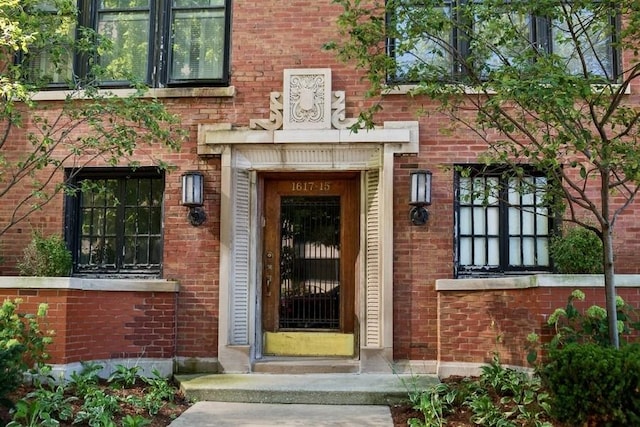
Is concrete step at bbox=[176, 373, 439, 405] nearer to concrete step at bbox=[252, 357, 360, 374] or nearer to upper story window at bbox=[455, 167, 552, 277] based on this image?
concrete step at bbox=[252, 357, 360, 374]

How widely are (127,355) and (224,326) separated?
117 centimetres

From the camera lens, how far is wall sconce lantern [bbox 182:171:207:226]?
7785mm

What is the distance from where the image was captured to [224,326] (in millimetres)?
7773

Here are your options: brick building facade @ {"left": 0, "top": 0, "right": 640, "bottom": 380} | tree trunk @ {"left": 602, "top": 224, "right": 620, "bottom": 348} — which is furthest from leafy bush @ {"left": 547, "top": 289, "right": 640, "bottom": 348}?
brick building facade @ {"left": 0, "top": 0, "right": 640, "bottom": 380}

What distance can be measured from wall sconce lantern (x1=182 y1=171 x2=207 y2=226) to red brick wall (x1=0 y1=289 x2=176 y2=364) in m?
1.00

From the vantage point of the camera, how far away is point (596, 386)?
4.61 metres

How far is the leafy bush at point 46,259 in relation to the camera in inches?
302

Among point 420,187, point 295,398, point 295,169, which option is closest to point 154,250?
point 295,169

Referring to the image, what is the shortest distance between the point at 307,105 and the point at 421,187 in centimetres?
172

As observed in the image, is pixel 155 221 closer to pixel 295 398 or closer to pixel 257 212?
pixel 257 212

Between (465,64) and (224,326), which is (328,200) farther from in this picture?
(465,64)

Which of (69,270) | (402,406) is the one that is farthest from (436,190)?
(69,270)

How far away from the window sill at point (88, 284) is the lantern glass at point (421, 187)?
3.09m

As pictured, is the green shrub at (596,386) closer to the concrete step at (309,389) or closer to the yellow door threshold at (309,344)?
the concrete step at (309,389)
